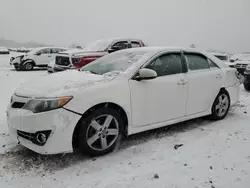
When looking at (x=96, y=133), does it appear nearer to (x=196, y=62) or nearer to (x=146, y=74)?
(x=146, y=74)

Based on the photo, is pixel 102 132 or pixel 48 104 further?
pixel 102 132

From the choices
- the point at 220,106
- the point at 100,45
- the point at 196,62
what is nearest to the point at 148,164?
the point at 196,62

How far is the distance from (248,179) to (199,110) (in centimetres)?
177

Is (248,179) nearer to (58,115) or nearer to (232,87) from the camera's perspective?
(58,115)

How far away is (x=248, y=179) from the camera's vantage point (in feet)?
9.09

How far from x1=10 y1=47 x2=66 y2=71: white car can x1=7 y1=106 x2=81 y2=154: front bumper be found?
46.4 ft

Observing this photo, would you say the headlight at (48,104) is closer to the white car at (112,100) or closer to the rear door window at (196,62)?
the white car at (112,100)

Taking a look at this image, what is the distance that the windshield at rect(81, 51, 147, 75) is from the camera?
3799 mm

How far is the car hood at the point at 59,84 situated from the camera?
10.0ft

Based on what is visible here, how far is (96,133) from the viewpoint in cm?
320

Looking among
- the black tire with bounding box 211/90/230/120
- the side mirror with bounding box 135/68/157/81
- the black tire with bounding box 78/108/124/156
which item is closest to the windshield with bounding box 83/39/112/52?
the black tire with bounding box 211/90/230/120

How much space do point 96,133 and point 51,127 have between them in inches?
23.5

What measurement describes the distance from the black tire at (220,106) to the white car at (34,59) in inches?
531

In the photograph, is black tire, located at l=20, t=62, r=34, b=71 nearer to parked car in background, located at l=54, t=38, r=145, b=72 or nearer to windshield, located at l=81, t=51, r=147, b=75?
parked car in background, located at l=54, t=38, r=145, b=72
